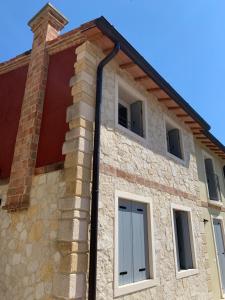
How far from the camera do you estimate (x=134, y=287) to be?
4.67 metres

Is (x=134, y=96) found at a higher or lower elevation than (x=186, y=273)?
higher

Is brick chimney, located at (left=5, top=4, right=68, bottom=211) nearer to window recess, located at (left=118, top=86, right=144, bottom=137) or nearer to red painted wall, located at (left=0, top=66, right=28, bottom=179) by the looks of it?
red painted wall, located at (left=0, top=66, right=28, bottom=179)

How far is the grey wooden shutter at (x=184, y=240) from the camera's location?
22.5 ft

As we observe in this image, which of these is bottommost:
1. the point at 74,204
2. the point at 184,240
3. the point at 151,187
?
the point at 184,240

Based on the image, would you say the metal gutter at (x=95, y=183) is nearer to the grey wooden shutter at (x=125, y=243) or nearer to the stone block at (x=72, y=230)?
the stone block at (x=72, y=230)

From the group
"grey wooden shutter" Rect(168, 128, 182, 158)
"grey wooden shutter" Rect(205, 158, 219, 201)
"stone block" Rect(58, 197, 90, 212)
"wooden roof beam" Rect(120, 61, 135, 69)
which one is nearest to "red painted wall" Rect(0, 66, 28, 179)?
"stone block" Rect(58, 197, 90, 212)

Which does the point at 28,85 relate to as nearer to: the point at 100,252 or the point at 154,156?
the point at 154,156

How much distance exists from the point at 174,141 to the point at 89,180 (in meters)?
4.59

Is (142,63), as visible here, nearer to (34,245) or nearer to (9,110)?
(9,110)

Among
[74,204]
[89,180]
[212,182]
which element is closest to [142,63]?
[89,180]

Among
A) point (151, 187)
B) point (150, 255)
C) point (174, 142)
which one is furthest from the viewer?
point (174, 142)

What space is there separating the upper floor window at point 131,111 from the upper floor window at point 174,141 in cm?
168

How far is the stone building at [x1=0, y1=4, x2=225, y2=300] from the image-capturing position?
166 inches

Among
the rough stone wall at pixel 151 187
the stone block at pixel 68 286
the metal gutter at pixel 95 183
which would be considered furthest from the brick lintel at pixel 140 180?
the stone block at pixel 68 286
